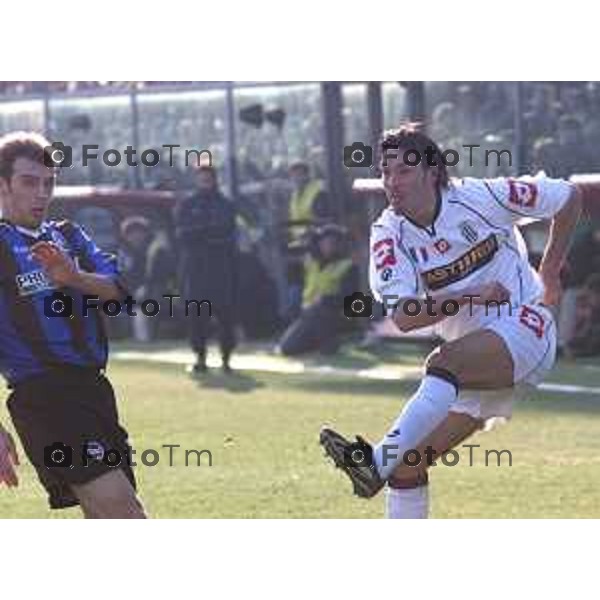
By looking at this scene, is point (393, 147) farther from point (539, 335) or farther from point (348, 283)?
point (348, 283)

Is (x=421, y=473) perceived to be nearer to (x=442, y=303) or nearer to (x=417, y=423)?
(x=417, y=423)

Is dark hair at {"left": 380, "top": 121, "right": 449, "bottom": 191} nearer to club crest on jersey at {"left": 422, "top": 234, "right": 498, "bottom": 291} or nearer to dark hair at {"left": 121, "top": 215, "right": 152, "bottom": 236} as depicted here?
club crest on jersey at {"left": 422, "top": 234, "right": 498, "bottom": 291}

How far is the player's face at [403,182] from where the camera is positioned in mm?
6984

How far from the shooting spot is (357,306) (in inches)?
692

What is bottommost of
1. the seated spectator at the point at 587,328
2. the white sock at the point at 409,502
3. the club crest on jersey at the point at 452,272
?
the seated spectator at the point at 587,328

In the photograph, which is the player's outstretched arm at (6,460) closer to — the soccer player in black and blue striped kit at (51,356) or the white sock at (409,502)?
the soccer player in black and blue striped kit at (51,356)

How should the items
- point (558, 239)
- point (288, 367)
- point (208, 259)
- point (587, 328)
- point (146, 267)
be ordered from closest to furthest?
1. point (558, 239)
2. point (587, 328)
3. point (288, 367)
4. point (208, 259)
5. point (146, 267)

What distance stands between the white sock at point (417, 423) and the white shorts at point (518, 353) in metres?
0.08

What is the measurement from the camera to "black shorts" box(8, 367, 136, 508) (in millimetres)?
6254

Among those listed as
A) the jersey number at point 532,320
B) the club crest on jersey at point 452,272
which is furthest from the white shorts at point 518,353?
the club crest on jersey at point 452,272

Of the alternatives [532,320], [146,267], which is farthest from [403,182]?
[146,267]

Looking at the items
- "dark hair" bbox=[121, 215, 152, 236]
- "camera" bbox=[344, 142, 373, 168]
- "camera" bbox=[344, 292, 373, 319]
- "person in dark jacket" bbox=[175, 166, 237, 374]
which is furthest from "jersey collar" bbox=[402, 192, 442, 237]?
"dark hair" bbox=[121, 215, 152, 236]

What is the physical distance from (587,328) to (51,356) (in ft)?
33.3

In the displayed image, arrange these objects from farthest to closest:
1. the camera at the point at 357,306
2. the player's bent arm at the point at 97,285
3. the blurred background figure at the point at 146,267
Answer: the blurred background figure at the point at 146,267 → the camera at the point at 357,306 → the player's bent arm at the point at 97,285
